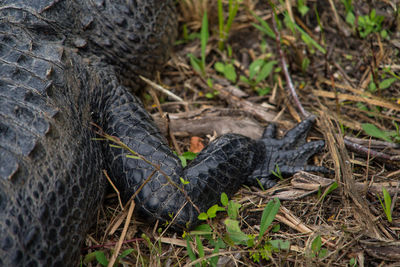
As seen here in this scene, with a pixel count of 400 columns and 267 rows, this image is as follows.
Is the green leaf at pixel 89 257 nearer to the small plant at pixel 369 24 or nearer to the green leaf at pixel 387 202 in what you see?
the green leaf at pixel 387 202

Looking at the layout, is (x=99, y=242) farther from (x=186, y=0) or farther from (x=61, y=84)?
(x=186, y=0)

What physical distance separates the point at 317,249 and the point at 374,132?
1031 millimetres

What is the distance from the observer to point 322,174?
2432mm

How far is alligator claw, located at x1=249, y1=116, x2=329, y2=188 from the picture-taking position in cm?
243

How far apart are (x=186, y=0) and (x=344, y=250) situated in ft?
8.47

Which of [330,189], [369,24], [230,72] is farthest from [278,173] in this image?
[369,24]

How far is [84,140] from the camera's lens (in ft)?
6.97


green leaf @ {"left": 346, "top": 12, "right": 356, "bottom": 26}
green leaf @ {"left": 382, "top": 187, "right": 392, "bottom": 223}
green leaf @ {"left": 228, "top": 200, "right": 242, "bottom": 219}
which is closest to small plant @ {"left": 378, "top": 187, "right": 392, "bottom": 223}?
green leaf @ {"left": 382, "top": 187, "right": 392, "bottom": 223}

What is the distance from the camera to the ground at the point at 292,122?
6.33ft

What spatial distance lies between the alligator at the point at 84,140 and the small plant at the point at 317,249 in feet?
2.02

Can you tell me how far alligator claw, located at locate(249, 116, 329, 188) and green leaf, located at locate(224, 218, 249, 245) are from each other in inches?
21.4

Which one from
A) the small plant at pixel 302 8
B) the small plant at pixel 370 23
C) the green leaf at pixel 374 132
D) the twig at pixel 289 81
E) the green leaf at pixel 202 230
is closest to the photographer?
the green leaf at pixel 202 230

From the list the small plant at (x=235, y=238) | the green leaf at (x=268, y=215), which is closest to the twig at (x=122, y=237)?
the small plant at (x=235, y=238)

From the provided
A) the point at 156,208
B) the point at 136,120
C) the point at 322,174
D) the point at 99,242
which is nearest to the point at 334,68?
the point at 322,174
